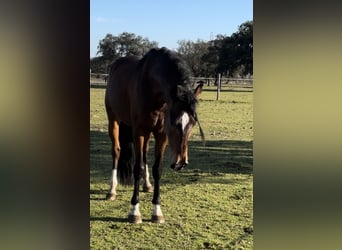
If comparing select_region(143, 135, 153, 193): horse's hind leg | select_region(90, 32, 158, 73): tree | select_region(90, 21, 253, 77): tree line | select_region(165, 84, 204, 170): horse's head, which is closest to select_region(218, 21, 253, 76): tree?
select_region(90, 21, 253, 77): tree line

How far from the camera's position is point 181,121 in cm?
114

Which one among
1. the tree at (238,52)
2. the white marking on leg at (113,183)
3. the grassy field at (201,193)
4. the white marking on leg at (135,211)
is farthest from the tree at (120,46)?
the white marking on leg at (135,211)

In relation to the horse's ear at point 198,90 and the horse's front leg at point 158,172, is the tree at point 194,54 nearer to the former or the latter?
the horse's ear at point 198,90

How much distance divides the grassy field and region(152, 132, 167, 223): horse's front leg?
0.05 ft

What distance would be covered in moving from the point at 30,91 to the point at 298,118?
0.78m

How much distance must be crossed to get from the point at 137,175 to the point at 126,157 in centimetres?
8

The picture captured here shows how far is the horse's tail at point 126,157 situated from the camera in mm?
1283

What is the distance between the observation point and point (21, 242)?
3.87 feet

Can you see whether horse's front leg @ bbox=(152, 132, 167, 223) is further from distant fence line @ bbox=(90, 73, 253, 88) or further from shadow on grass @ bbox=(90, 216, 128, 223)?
distant fence line @ bbox=(90, 73, 253, 88)

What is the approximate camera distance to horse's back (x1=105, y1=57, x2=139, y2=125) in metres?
1.24

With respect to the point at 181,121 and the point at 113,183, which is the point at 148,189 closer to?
the point at 113,183

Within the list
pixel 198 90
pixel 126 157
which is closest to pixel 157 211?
pixel 126 157

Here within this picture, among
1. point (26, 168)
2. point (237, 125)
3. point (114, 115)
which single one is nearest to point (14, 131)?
point (26, 168)

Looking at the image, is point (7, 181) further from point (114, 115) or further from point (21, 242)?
point (114, 115)
